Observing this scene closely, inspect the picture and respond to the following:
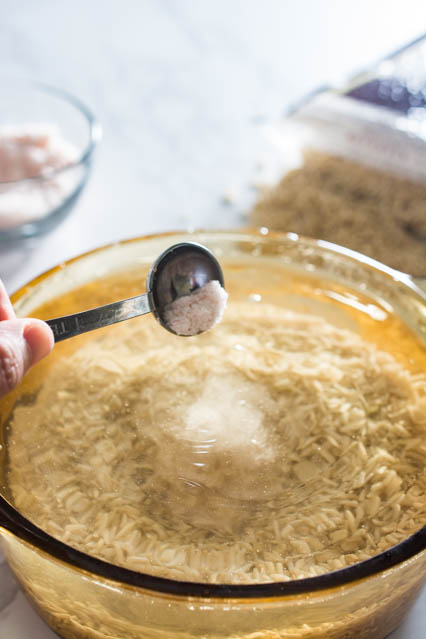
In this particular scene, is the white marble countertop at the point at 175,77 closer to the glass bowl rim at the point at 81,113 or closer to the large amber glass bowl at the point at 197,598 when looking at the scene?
the glass bowl rim at the point at 81,113

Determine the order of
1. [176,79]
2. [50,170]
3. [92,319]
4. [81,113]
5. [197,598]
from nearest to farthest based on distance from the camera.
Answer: [197,598]
[92,319]
[50,170]
[81,113]
[176,79]

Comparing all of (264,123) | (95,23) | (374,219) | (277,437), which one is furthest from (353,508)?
(95,23)

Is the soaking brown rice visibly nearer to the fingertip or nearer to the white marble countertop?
the fingertip

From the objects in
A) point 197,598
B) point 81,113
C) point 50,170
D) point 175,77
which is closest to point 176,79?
point 175,77

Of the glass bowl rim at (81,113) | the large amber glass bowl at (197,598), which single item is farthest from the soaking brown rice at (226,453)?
the glass bowl rim at (81,113)

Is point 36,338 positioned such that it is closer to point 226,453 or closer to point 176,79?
point 226,453
